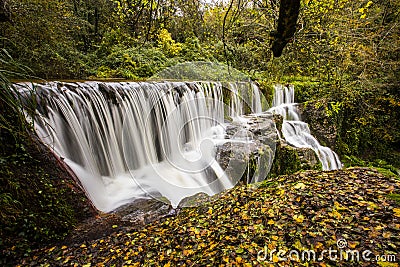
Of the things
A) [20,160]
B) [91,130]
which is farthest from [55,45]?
[20,160]

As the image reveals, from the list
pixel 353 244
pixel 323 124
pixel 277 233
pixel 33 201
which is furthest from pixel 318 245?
pixel 323 124

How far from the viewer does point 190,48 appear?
45.2 feet

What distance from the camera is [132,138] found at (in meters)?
5.79

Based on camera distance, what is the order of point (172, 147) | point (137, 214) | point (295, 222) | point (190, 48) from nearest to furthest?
point (295, 222) → point (137, 214) → point (172, 147) → point (190, 48)

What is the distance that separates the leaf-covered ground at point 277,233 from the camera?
2037mm

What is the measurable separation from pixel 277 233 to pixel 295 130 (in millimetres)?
7119

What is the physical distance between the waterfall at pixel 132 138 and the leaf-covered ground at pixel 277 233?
4.55 ft

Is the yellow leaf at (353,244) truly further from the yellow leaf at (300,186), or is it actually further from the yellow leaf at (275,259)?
the yellow leaf at (300,186)

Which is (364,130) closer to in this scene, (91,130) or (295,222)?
(295,222)

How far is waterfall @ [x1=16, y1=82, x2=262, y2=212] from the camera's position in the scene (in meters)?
4.28

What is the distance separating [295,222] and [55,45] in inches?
368

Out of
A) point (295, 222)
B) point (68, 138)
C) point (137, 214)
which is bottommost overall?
point (137, 214)

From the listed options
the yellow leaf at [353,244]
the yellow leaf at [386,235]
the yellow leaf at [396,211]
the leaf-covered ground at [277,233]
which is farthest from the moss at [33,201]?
the yellow leaf at [396,211]

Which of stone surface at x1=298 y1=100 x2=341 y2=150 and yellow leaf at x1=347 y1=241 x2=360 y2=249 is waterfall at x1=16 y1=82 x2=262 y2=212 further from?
stone surface at x1=298 y1=100 x2=341 y2=150
